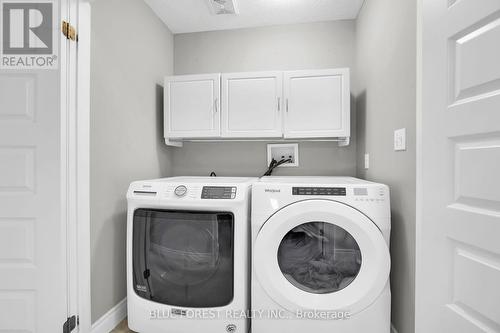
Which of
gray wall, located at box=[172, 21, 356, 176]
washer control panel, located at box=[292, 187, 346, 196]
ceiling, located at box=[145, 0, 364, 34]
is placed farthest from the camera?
gray wall, located at box=[172, 21, 356, 176]

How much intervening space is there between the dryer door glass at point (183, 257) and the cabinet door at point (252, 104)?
0.80 m

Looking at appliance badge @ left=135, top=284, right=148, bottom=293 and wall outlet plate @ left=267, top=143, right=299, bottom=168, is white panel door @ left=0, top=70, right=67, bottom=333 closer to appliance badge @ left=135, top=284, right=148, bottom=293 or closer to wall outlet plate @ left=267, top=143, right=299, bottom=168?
appliance badge @ left=135, top=284, right=148, bottom=293

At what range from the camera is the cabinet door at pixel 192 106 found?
1.90m

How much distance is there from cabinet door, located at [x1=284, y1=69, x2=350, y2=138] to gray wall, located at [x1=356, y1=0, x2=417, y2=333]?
198 millimetres

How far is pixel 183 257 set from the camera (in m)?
1.35

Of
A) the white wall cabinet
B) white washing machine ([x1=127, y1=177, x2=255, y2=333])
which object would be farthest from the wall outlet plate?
white washing machine ([x1=127, y1=177, x2=255, y2=333])

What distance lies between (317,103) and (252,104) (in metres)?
0.50

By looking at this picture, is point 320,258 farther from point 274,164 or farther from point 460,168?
point 274,164

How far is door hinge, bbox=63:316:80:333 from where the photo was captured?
122 centimetres

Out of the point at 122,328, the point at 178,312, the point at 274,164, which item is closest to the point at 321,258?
the point at 178,312

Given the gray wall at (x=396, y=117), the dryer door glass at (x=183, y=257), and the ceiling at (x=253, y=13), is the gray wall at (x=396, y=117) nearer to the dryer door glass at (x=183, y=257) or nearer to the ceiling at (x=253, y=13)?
the ceiling at (x=253, y=13)

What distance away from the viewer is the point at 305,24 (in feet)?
7.04

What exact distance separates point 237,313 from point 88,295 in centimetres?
83

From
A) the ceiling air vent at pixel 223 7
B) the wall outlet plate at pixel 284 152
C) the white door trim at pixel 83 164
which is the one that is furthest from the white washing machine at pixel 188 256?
the ceiling air vent at pixel 223 7
